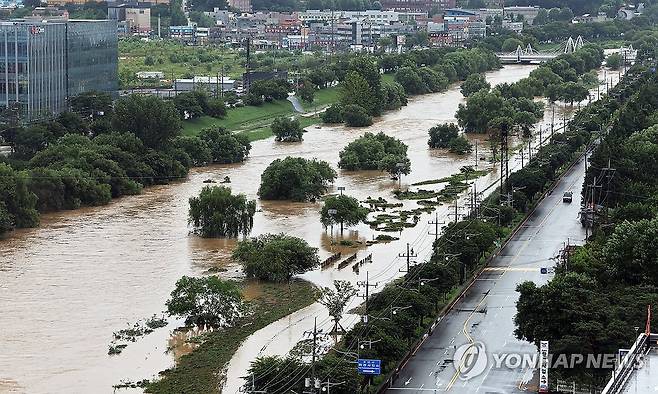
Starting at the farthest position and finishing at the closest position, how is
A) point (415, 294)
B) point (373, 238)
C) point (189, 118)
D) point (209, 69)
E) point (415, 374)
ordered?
point (209, 69), point (189, 118), point (373, 238), point (415, 294), point (415, 374)

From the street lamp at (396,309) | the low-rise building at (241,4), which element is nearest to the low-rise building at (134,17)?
the low-rise building at (241,4)

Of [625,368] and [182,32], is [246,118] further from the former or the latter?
[182,32]

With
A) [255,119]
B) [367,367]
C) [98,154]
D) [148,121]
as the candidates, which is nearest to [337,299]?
[367,367]

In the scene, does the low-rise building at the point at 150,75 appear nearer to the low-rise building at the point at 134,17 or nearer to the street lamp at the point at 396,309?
the low-rise building at the point at 134,17

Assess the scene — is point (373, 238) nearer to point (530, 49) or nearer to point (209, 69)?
point (209, 69)

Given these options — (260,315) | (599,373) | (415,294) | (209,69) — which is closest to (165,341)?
(260,315)

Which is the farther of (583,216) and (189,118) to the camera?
(189,118)

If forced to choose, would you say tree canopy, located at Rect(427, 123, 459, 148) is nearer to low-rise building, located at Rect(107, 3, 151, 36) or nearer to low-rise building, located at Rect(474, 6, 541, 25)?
low-rise building, located at Rect(107, 3, 151, 36)
